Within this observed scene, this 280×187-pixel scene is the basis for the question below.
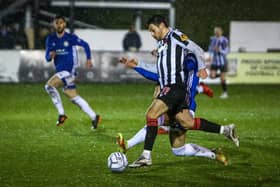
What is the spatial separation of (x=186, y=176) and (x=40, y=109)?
911 centimetres

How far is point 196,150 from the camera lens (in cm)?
1011

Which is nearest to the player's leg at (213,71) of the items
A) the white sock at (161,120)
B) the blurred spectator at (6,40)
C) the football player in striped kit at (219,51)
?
the football player in striped kit at (219,51)

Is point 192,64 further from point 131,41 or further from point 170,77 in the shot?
point 131,41

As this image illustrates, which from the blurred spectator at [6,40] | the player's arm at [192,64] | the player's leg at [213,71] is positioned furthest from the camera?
the blurred spectator at [6,40]

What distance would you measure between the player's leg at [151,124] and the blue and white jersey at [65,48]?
559 centimetres

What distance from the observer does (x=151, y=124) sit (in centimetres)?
986

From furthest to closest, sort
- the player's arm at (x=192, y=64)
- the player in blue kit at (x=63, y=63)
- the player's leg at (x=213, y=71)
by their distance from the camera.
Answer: the player's leg at (x=213, y=71), the player in blue kit at (x=63, y=63), the player's arm at (x=192, y=64)

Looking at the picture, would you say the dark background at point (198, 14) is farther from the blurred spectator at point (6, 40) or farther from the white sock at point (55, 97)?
the white sock at point (55, 97)

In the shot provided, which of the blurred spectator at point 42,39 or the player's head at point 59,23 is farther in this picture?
the blurred spectator at point 42,39

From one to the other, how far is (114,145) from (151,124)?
113 inches

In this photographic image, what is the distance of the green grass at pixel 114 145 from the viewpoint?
9672 millimetres

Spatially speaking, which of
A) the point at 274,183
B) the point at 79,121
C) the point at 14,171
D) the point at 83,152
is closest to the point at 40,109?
the point at 79,121

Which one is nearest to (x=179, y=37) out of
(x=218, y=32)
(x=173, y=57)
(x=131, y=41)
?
(x=173, y=57)

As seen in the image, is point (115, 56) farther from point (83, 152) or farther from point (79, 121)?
point (83, 152)
